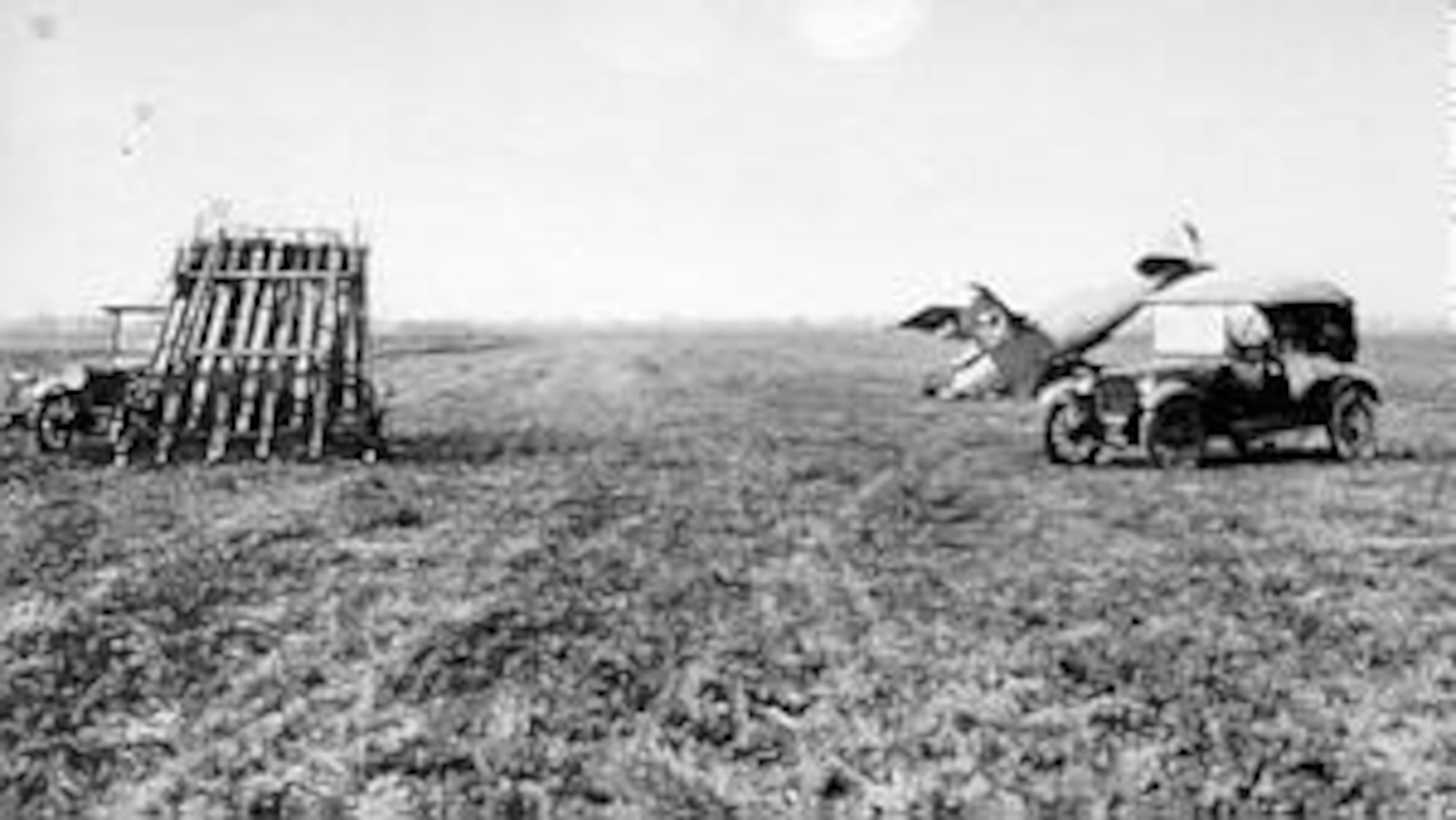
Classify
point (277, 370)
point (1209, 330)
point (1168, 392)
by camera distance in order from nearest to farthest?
point (1168, 392)
point (1209, 330)
point (277, 370)

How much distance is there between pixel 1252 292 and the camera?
56.8ft

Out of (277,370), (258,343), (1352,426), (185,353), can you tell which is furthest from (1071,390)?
(185,353)

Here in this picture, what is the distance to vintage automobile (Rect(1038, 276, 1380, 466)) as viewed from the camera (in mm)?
17062

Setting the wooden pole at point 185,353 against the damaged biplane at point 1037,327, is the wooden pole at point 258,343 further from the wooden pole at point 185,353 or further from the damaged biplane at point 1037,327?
the damaged biplane at point 1037,327

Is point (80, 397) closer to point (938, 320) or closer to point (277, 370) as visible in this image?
point (277, 370)

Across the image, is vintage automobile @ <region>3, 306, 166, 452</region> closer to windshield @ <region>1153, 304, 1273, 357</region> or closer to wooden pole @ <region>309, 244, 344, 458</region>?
wooden pole @ <region>309, 244, 344, 458</region>

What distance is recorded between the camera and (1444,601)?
9719 millimetres

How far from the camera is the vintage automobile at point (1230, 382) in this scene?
56.0 feet

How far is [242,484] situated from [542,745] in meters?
9.59

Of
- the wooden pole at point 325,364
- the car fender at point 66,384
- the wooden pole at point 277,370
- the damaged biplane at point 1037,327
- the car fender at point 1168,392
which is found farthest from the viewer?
the damaged biplane at point 1037,327

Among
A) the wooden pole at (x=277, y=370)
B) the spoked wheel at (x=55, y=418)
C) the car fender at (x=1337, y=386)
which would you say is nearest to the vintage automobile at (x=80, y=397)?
the spoked wheel at (x=55, y=418)

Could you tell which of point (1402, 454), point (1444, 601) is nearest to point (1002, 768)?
point (1444, 601)

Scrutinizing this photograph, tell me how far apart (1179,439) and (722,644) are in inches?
413

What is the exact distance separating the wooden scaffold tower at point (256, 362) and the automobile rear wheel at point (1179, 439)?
10.5m
